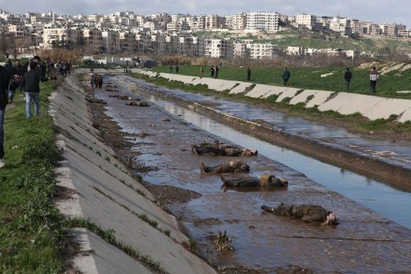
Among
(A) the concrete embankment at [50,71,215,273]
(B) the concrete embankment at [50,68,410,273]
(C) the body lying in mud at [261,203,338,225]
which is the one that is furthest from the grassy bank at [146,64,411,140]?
(A) the concrete embankment at [50,71,215,273]

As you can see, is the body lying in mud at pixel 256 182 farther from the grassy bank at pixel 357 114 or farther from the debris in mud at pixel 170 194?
the grassy bank at pixel 357 114

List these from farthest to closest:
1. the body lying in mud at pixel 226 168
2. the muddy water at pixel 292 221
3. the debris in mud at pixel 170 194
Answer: the body lying in mud at pixel 226 168 → the debris in mud at pixel 170 194 → the muddy water at pixel 292 221

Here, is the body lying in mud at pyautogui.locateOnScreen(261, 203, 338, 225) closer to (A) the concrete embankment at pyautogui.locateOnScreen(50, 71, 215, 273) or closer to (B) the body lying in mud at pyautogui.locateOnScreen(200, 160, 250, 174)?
(A) the concrete embankment at pyautogui.locateOnScreen(50, 71, 215, 273)

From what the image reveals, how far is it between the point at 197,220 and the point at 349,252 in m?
3.24

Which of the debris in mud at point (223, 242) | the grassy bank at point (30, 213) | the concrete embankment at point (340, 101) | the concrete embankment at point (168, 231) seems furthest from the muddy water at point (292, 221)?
the concrete embankment at point (340, 101)

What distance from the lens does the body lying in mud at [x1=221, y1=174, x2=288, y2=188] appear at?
1530 cm

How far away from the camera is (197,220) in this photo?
1194 centimetres

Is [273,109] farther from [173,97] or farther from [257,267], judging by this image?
[257,267]

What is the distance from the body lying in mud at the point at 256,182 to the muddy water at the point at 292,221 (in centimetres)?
31

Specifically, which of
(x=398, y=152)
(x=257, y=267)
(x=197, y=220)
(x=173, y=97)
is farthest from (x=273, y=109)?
(x=257, y=267)

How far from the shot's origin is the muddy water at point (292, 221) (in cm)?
975

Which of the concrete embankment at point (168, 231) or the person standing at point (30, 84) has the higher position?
the person standing at point (30, 84)

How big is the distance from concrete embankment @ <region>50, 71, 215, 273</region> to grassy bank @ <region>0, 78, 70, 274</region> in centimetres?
24

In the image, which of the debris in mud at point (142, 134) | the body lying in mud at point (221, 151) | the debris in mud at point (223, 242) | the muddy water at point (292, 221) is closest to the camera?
the muddy water at point (292, 221)
